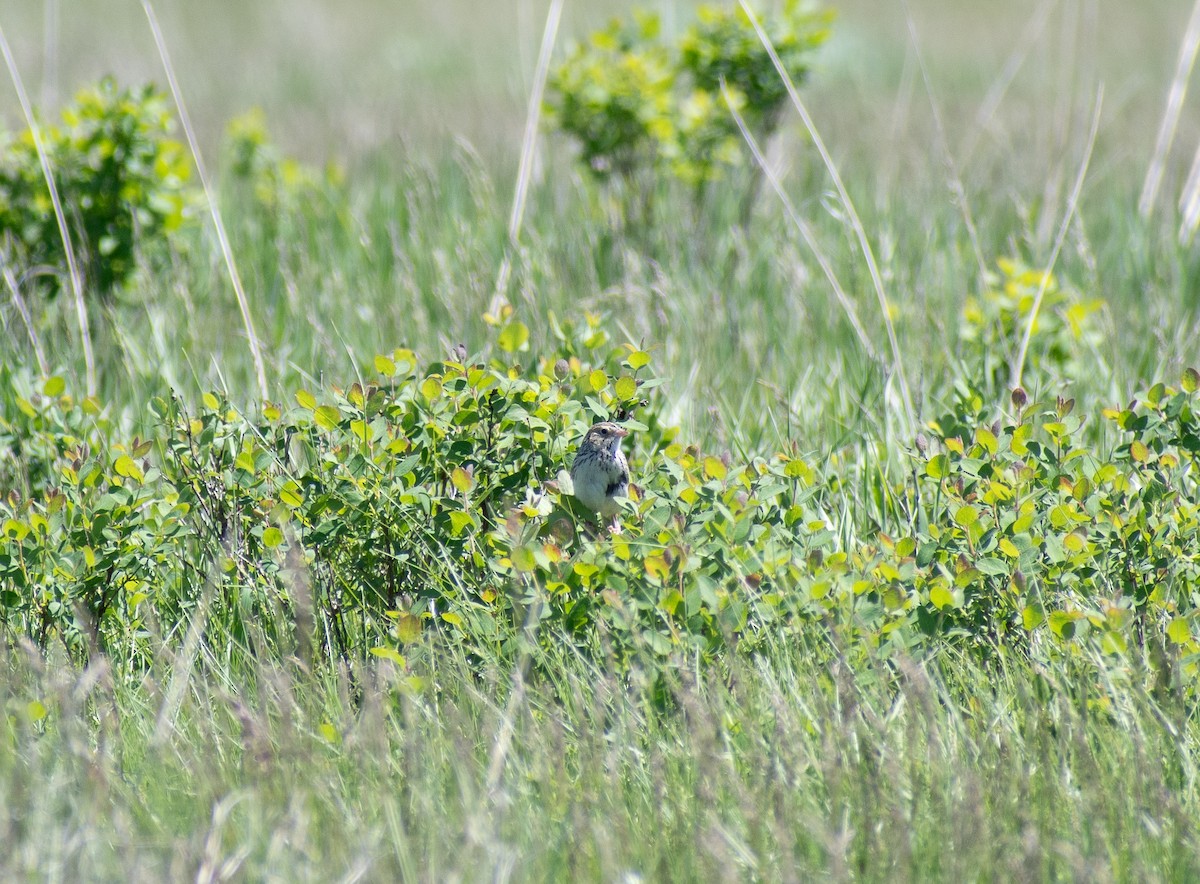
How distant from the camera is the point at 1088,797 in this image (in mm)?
1719

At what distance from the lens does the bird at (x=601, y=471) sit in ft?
7.36

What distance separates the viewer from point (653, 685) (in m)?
1.98

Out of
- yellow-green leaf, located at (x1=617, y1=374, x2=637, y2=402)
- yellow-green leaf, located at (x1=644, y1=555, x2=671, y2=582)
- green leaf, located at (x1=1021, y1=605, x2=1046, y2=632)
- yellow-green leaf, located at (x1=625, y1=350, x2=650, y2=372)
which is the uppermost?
yellow-green leaf, located at (x1=625, y1=350, x2=650, y2=372)

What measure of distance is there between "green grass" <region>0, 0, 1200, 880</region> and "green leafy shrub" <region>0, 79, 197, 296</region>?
190mm

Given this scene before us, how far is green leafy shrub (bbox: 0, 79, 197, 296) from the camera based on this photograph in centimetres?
390

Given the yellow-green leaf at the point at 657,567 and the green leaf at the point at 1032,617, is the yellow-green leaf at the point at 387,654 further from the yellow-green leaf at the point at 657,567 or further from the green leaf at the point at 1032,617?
the green leaf at the point at 1032,617

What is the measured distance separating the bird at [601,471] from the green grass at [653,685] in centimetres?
30

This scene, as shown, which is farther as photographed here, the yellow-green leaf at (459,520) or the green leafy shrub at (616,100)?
the green leafy shrub at (616,100)

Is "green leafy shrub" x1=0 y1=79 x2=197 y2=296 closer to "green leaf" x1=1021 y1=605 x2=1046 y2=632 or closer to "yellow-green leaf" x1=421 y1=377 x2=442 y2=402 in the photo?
"yellow-green leaf" x1=421 y1=377 x2=442 y2=402

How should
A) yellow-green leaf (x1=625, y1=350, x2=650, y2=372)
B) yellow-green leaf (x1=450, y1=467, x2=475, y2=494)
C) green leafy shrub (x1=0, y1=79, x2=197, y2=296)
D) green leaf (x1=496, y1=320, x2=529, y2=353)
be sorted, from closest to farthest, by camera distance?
yellow-green leaf (x1=450, y1=467, x2=475, y2=494) → yellow-green leaf (x1=625, y1=350, x2=650, y2=372) → green leaf (x1=496, y1=320, x2=529, y2=353) → green leafy shrub (x1=0, y1=79, x2=197, y2=296)

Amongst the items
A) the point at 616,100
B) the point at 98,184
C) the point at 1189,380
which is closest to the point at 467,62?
the point at 616,100

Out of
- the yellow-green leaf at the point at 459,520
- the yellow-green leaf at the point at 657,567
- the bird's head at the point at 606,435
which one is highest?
the bird's head at the point at 606,435

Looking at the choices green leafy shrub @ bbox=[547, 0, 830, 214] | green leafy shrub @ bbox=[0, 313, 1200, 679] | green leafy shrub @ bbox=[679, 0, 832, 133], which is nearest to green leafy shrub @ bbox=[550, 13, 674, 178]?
green leafy shrub @ bbox=[547, 0, 830, 214]

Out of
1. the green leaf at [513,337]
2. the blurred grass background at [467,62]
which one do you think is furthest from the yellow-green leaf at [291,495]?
the blurred grass background at [467,62]
